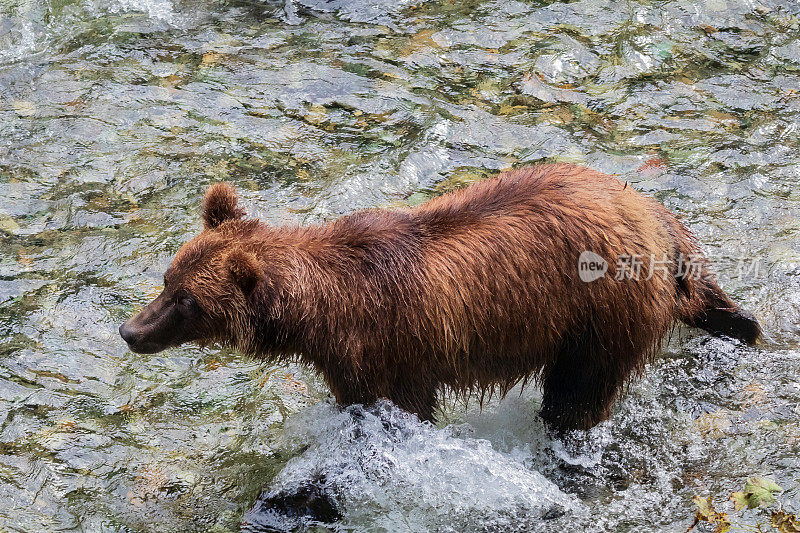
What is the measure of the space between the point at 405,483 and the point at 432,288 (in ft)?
4.66

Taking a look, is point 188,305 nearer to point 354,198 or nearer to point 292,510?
point 292,510

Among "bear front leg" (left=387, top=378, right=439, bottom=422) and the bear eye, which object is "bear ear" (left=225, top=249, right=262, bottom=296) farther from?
"bear front leg" (left=387, top=378, right=439, bottom=422)

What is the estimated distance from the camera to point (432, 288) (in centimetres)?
518

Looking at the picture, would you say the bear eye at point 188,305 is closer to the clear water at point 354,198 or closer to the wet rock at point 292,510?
the clear water at point 354,198

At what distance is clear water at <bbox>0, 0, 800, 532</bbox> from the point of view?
5664mm

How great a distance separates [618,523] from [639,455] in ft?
2.21

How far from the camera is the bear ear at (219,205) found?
17.7 ft

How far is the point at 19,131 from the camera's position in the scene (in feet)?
29.2

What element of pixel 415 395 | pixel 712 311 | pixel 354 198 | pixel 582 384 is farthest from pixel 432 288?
pixel 354 198

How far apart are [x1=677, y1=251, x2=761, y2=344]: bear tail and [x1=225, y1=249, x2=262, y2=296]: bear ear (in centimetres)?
281

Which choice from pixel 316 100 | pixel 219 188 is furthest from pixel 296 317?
pixel 316 100

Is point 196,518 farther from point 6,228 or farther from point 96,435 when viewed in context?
point 6,228

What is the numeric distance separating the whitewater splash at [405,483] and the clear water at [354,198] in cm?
2

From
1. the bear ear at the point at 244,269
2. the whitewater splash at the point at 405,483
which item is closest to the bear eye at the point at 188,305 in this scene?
the bear ear at the point at 244,269
